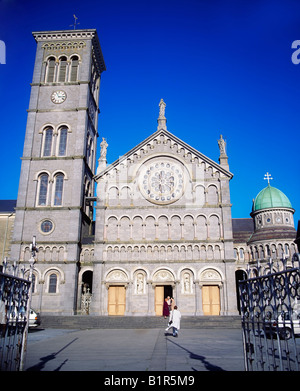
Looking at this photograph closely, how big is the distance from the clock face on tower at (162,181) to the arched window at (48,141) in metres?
11.7

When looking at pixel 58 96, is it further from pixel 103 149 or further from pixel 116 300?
pixel 116 300

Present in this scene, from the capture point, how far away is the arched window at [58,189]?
37406mm

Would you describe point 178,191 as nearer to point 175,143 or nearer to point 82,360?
point 175,143

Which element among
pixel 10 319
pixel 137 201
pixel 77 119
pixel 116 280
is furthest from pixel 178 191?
pixel 10 319

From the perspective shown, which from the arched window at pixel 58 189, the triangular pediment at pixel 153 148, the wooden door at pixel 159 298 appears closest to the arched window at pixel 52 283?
the arched window at pixel 58 189

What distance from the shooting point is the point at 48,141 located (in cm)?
4000

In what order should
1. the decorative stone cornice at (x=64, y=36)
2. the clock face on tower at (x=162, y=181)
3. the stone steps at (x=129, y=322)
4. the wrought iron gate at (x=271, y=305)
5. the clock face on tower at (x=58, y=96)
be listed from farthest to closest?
1. the decorative stone cornice at (x=64, y=36)
2. the clock face on tower at (x=58, y=96)
3. the clock face on tower at (x=162, y=181)
4. the stone steps at (x=129, y=322)
5. the wrought iron gate at (x=271, y=305)

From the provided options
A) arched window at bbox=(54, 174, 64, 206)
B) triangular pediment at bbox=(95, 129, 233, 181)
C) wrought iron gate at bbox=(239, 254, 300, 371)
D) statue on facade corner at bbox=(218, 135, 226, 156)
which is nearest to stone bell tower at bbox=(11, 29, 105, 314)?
arched window at bbox=(54, 174, 64, 206)

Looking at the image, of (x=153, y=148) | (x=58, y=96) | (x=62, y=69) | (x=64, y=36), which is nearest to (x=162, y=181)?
(x=153, y=148)

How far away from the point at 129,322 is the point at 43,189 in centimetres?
1835

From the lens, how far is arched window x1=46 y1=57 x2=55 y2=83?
42.5 metres

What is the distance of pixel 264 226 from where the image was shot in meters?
46.1

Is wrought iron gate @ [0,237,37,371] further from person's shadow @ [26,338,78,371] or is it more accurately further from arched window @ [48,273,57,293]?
arched window @ [48,273,57,293]

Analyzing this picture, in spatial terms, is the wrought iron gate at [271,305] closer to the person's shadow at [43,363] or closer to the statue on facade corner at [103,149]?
the person's shadow at [43,363]
